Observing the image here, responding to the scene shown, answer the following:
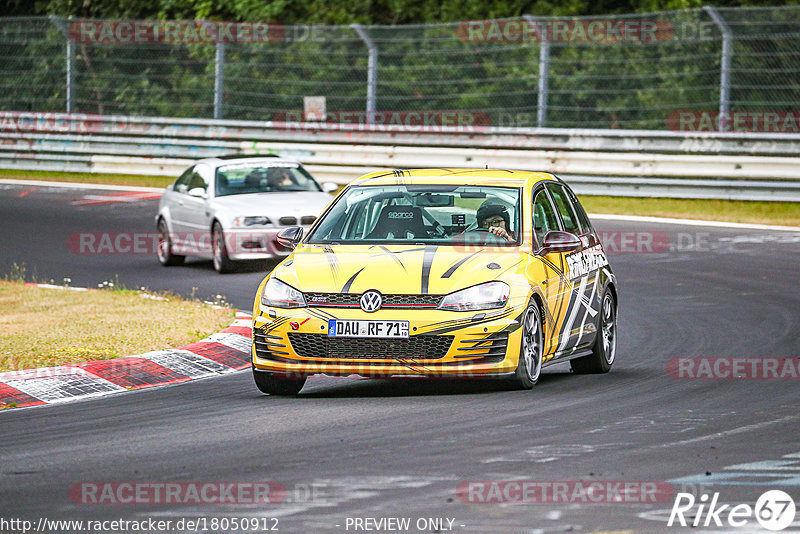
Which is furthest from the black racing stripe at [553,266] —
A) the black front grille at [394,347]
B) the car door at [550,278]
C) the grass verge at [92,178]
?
the grass verge at [92,178]

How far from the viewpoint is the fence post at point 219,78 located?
28.4 m

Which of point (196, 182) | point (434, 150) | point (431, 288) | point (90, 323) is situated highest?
point (434, 150)

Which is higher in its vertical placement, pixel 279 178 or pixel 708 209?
pixel 279 178

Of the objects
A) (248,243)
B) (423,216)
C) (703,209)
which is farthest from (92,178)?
(423,216)

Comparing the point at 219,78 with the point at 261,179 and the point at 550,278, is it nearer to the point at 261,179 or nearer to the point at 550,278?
the point at 261,179

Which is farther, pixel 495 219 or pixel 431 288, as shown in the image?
pixel 495 219

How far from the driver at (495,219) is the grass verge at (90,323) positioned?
113 inches

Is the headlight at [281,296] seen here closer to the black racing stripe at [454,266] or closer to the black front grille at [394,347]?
the black front grille at [394,347]

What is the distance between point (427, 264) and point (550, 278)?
41.5 inches

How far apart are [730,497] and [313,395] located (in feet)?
13.2

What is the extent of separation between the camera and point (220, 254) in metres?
18.8

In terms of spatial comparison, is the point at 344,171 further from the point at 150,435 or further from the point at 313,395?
the point at 150,435

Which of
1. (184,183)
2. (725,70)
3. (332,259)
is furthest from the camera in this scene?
(725,70)

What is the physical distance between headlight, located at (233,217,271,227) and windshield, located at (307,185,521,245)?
25.4 feet
